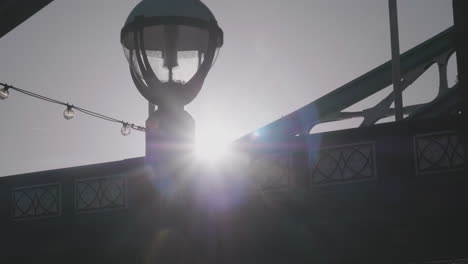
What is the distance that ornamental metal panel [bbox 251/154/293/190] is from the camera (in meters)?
13.0

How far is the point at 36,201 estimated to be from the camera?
44.8 ft

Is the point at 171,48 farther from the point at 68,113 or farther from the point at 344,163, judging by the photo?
the point at 68,113

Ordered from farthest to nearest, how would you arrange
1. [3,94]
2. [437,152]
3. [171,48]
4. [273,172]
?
1. [3,94]
2. [273,172]
3. [437,152]
4. [171,48]

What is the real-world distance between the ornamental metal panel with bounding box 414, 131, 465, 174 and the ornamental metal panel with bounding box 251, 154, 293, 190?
2003mm

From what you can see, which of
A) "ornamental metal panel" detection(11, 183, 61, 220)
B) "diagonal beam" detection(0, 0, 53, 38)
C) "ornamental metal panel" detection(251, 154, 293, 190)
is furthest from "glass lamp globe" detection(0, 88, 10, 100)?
"diagonal beam" detection(0, 0, 53, 38)

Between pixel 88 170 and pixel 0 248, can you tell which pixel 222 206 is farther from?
pixel 0 248

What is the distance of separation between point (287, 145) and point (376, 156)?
1.41m

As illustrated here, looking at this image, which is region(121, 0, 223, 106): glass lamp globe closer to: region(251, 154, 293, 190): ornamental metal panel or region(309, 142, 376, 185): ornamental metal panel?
region(309, 142, 376, 185): ornamental metal panel

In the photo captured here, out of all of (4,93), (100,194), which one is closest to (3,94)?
(4,93)

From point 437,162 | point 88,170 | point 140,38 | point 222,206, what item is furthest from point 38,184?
point 140,38

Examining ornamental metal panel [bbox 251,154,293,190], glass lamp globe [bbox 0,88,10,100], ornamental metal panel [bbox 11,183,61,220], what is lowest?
ornamental metal panel [bbox 11,183,61,220]

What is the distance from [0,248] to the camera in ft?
45.9

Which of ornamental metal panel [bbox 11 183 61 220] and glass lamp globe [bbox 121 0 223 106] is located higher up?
glass lamp globe [bbox 121 0 223 106]

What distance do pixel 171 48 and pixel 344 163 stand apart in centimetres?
809
